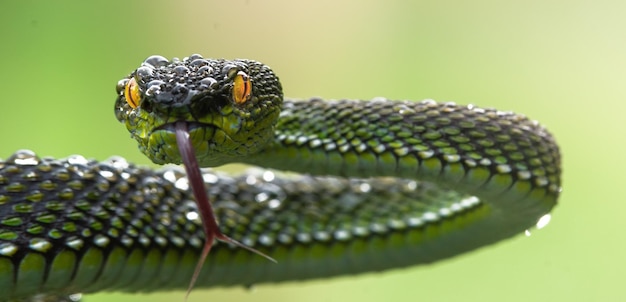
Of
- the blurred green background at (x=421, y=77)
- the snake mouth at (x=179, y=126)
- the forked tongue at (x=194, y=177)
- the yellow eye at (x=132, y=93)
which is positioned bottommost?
the blurred green background at (x=421, y=77)

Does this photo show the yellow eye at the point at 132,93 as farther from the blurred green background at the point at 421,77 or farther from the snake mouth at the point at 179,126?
the blurred green background at the point at 421,77

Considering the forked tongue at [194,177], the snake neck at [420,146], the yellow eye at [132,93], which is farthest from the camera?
the snake neck at [420,146]

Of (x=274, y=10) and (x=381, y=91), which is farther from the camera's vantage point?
(x=381, y=91)

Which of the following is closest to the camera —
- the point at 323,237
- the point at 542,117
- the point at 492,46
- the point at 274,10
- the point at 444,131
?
the point at 444,131

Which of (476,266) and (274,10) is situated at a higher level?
(274,10)

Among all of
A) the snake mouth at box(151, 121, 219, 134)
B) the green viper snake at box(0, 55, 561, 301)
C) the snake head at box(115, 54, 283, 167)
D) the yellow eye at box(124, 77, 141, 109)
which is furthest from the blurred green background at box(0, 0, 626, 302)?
the snake mouth at box(151, 121, 219, 134)

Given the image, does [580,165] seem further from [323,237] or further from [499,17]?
[323,237]

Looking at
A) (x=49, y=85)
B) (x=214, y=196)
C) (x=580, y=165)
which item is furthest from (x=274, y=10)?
(x=580, y=165)

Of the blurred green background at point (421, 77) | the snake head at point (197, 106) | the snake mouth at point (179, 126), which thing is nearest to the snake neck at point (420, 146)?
the snake head at point (197, 106)
